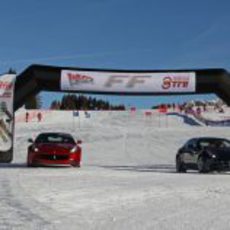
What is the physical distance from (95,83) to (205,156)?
5.19 m

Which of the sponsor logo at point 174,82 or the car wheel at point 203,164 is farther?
the sponsor logo at point 174,82

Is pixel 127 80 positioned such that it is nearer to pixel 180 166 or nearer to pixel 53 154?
pixel 180 166

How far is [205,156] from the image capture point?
23984mm

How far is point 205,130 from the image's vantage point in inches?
2250

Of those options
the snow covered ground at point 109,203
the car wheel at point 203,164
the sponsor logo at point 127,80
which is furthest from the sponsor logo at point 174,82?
the snow covered ground at point 109,203

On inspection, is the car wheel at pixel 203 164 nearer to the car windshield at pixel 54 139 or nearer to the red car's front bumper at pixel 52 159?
the red car's front bumper at pixel 52 159

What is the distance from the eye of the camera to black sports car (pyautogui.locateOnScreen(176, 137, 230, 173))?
23656 millimetres

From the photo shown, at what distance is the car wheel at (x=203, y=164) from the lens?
23812 millimetres

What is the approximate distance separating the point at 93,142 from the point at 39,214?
35.8 m

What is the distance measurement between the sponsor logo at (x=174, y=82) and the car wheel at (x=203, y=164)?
11.4ft

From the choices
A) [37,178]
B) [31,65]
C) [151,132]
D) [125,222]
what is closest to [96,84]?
[31,65]

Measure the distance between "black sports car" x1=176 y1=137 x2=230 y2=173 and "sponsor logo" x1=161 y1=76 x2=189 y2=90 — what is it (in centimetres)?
215

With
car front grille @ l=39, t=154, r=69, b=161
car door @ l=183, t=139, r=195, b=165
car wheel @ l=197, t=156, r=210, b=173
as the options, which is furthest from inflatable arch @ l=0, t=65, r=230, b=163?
car wheel @ l=197, t=156, r=210, b=173

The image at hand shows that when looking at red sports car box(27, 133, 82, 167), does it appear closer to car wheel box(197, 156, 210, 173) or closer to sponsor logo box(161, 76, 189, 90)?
sponsor logo box(161, 76, 189, 90)
